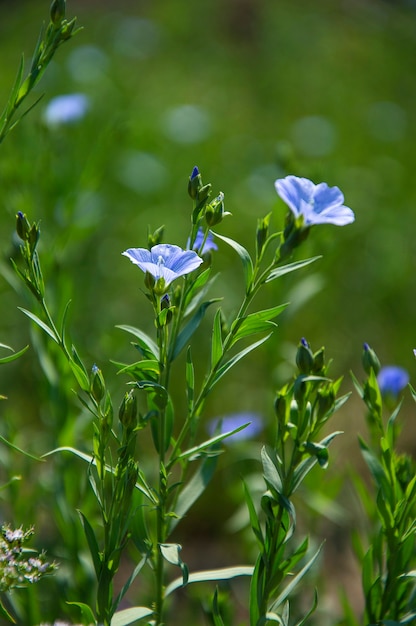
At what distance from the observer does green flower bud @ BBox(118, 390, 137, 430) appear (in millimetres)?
970

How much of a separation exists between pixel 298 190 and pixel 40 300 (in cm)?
38

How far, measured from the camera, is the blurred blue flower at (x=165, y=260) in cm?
94

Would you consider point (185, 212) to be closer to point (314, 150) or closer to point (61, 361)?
point (314, 150)

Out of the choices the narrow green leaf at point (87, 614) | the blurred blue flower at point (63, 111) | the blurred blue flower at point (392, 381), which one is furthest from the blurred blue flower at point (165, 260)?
the blurred blue flower at point (63, 111)

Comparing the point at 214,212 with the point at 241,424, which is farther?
the point at 241,424

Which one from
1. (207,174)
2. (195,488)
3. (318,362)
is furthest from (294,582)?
(207,174)

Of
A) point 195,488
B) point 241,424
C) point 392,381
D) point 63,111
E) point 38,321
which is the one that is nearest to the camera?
point 38,321

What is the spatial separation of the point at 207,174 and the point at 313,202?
2.53m

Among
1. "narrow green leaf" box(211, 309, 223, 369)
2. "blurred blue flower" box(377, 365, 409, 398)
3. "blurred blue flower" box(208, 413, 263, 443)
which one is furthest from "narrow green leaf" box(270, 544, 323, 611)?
"blurred blue flower" box(208, 413, 263, 443)

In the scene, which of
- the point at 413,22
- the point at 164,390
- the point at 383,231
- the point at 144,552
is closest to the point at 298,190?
the point at 164,390

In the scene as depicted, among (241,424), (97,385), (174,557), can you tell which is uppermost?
(97,385)

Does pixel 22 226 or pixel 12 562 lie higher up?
pixel 22 226

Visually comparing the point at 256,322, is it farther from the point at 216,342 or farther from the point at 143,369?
the point at 143,369

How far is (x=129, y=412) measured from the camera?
97cm
